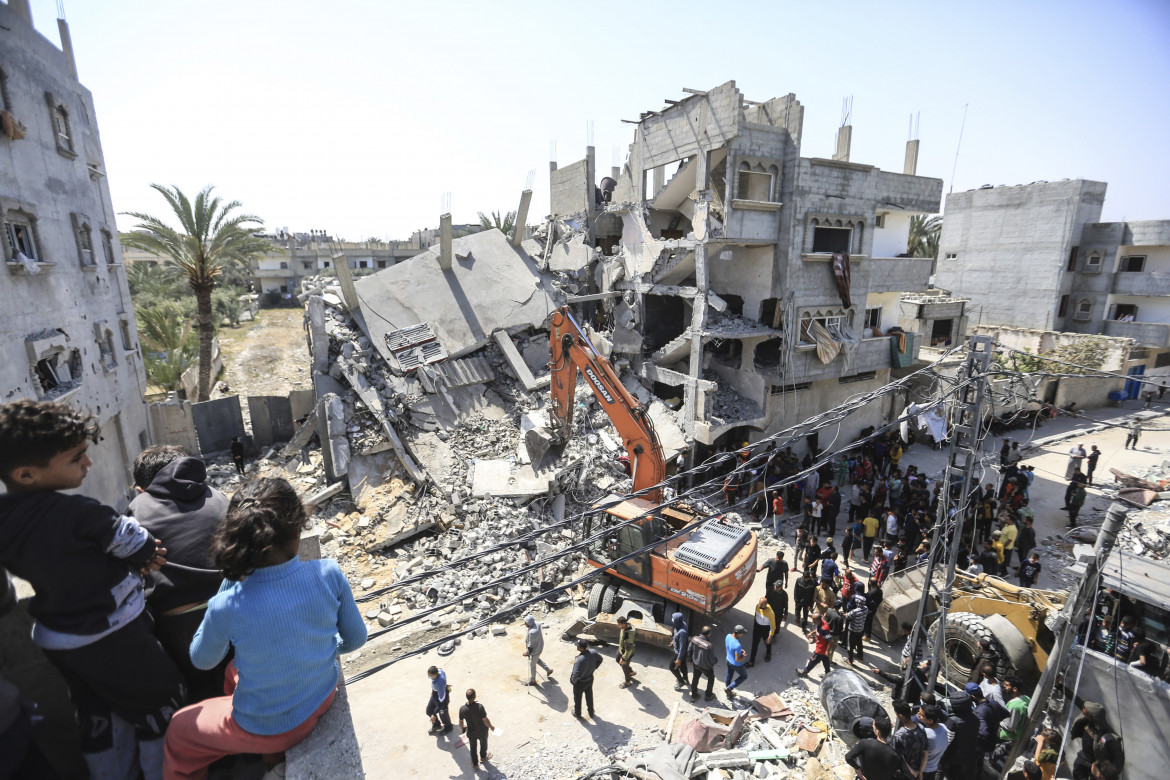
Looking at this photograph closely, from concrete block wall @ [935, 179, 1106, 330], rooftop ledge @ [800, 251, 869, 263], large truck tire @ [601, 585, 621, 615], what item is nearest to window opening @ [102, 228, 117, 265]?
large truck tire @ [601, 585, 621, 615]

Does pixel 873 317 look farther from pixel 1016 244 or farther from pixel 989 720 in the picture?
pixel 989 720

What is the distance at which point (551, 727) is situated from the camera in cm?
796

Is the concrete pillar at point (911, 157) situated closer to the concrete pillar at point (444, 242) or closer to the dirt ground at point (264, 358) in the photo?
the concrete pillar at point (444, 242)

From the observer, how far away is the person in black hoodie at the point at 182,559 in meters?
2.63

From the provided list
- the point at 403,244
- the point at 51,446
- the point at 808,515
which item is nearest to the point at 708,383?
the point at 808,515

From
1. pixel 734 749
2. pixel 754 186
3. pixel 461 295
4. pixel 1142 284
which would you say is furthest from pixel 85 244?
pixel 1142 284

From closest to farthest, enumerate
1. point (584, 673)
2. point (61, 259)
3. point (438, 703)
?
point (438, 703)
point (584, 673)
point (61, 259)

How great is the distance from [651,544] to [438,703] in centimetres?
367

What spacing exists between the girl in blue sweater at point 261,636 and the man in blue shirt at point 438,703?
5.56 m

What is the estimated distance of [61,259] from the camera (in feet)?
39.2

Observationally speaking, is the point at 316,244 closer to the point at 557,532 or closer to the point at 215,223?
the point at 215,223

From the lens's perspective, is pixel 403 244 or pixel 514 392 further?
pixel 403 244

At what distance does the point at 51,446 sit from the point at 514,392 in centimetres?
1409

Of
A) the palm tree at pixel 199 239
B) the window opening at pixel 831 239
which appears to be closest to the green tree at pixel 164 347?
the palm tree at pixel 199 239
